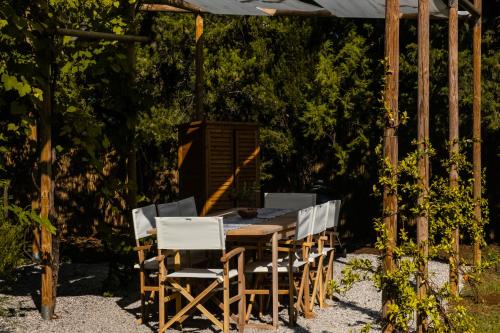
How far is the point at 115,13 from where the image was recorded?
7.42 meters

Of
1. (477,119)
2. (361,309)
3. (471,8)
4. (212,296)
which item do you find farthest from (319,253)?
(471,8)

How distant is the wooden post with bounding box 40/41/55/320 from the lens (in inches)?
267

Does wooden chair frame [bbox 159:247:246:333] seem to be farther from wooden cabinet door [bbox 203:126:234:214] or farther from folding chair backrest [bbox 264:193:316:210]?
wooden cabinet door [bbox 203:126:234:214]

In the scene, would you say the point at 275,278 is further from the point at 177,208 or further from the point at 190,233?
the point at 177,208

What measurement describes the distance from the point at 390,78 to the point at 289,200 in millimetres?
4393

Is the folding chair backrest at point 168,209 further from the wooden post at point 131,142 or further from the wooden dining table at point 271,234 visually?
the wooden dining table at point 271,234

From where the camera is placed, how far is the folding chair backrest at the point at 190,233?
5.89 meters

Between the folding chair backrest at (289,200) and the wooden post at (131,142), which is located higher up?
the wooden post at (131,142)

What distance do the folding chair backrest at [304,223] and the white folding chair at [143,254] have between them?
117 cm

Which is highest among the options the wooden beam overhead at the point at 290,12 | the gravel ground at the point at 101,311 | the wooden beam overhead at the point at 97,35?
the wooden beam overhead at the point at 290,12

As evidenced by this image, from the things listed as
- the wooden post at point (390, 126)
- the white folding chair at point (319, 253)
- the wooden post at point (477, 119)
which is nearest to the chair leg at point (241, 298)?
the white folding chair at point (319, 253)

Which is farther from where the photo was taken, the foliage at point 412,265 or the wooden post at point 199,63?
the wooden post at point 199,63

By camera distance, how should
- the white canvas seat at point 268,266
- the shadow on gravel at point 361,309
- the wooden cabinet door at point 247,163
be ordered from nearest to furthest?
the white canvas seat at point 268,266
the shadow on gravel at point 361,309
the wooden cabinet door at point 247,163

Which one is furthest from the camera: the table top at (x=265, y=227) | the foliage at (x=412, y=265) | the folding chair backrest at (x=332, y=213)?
the folding chair backrest at (x=332, y=213)
